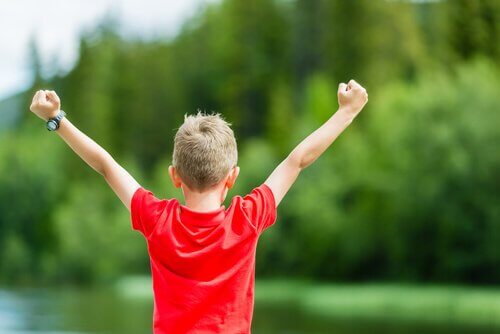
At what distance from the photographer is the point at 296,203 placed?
4306cm

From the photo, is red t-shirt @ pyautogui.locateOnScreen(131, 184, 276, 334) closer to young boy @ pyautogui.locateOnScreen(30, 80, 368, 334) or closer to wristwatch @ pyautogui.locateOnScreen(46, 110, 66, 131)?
young boy @ pyautogui.locateOnScreen(30, 80, 368, 334)

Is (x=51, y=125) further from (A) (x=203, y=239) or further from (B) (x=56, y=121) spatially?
(A) (x=203, y=239)

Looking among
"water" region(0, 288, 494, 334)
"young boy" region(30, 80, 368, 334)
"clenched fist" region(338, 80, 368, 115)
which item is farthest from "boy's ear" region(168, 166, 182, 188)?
"water" region(0, 288, 494, 334)

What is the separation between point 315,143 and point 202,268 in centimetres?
40

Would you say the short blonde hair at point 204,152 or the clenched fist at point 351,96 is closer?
the short blonde hair at point 204,152

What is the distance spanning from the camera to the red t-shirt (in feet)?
7.65

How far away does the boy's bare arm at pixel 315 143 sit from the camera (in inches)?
97.9

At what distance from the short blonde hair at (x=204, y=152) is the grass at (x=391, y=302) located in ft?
78.5

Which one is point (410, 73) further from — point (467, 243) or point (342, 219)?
point (467, 243)

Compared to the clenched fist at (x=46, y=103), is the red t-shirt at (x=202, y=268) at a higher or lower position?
lower

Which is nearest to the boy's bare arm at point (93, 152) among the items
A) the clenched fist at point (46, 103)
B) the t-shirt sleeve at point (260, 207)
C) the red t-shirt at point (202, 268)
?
the clenched fist at point (46, 103)

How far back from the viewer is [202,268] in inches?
92.5

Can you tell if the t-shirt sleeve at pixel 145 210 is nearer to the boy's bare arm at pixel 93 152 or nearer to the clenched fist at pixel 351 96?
the boy's bare arm at pixel 93 152

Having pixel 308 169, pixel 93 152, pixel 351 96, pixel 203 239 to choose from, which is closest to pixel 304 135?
pixel 308 169
